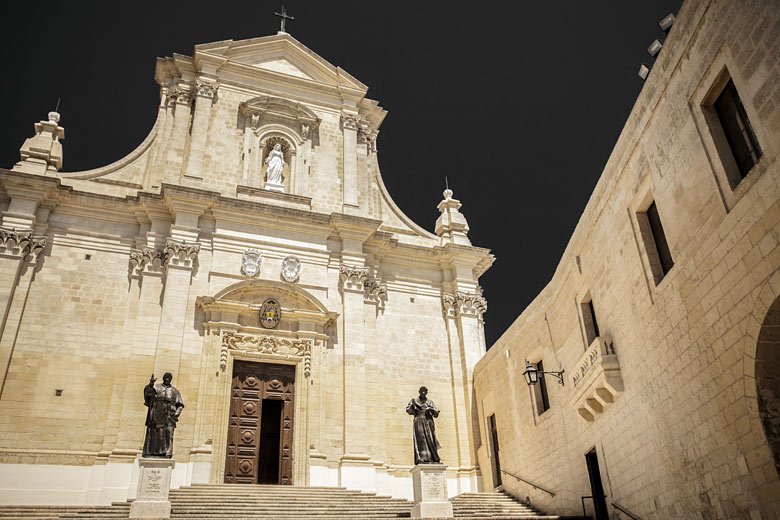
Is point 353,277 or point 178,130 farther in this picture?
point 178,130

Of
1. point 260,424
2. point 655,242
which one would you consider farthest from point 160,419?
point 655,242

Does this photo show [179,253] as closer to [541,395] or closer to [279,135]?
[279,135]

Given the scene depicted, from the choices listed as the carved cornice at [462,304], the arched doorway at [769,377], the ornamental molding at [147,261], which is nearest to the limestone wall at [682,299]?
the arched doorway at [769,377]

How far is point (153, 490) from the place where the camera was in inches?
482

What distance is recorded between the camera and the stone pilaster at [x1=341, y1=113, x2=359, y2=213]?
2262cm

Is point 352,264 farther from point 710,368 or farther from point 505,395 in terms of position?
point 710,368

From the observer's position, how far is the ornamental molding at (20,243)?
1758 centimetres

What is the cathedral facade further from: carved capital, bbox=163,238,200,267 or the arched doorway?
the arched doorway

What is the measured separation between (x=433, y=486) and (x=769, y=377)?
7.83 meters

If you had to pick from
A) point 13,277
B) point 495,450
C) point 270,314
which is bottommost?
point 495,450

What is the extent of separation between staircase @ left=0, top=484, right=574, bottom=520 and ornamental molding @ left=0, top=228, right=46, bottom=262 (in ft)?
23.6

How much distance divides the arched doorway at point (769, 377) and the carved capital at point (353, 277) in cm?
1440

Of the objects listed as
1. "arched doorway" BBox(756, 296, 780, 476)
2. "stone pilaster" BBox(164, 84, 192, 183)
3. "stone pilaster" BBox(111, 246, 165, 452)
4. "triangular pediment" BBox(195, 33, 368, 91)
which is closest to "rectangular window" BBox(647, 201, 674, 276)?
"arched doorway" BBox(756, 296, 780, 476)

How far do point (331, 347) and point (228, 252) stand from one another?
4.30 m
